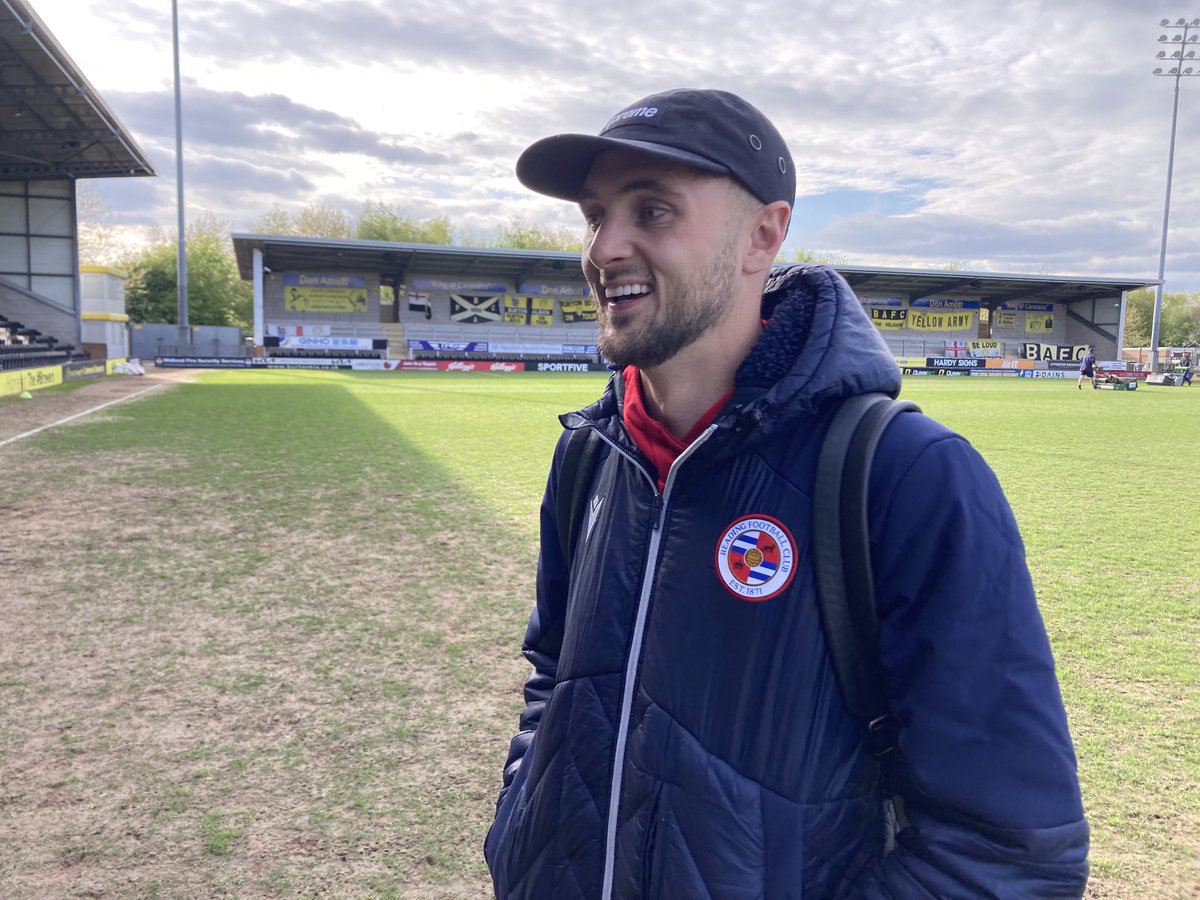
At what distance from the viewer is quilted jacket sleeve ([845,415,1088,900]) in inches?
45.7

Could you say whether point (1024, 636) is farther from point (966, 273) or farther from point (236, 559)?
point (966, 273)

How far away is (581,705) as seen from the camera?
4.96 feet

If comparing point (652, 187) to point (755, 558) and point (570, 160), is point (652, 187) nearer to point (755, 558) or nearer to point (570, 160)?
point (570, 160)

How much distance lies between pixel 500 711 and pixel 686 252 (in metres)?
3.05

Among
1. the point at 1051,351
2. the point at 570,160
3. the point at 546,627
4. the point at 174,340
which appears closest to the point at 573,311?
the point at 174,340

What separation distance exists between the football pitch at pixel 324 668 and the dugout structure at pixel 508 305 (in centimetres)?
3454

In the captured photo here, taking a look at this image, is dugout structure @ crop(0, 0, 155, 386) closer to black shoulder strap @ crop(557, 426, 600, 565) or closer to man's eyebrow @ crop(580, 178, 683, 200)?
black shoulder strap @ crop(557, 426, 600, 565)

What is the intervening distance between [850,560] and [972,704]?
256 millimetres

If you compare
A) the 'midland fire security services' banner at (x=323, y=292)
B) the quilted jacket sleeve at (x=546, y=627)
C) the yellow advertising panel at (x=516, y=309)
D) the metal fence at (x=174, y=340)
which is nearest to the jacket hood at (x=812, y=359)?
the quilted jacket sleeve at (x=546, y=627)

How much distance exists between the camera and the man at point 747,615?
46.5 inches

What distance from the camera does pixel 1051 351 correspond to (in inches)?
2184

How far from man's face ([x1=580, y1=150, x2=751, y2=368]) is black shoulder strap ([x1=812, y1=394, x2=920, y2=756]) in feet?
1.25

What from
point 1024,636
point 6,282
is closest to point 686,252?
point 1024,636

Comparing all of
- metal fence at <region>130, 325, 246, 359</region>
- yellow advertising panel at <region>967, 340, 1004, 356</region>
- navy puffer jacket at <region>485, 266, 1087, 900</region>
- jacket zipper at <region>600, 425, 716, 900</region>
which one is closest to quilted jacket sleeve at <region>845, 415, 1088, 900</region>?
navy puffer jacket at <region>485, 266, 1087, 900</region>
